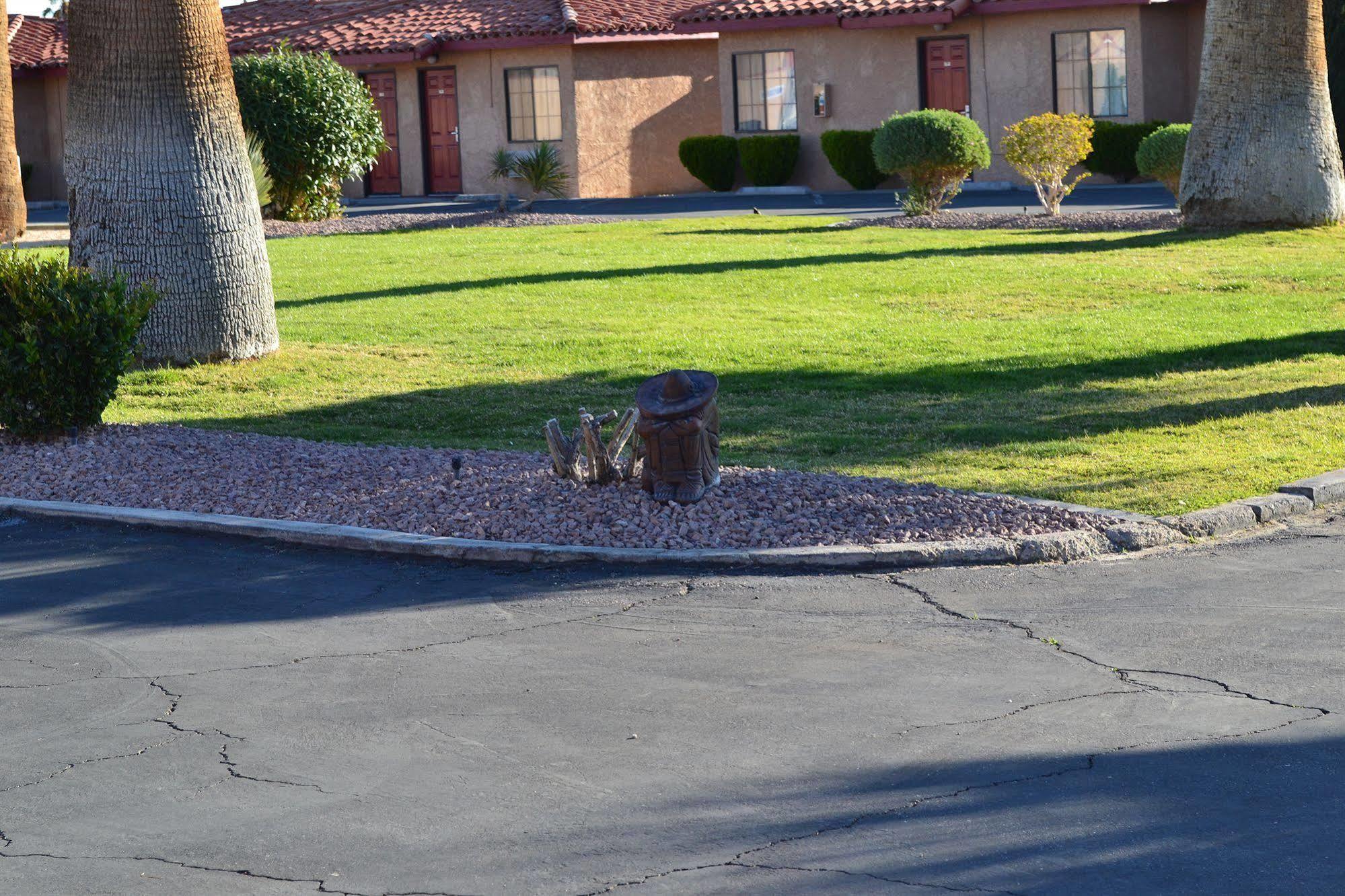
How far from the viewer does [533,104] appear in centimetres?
→ 3550

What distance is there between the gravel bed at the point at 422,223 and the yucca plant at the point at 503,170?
938 mm

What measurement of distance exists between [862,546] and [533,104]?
93.8 ft

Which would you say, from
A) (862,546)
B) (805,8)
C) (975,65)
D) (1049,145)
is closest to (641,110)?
(805,8)

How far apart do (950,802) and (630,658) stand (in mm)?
1891

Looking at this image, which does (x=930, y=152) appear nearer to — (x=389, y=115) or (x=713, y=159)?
(x=713, y=159)

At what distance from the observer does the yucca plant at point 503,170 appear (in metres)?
30.6

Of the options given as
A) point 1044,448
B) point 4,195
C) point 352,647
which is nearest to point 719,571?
point 352,647

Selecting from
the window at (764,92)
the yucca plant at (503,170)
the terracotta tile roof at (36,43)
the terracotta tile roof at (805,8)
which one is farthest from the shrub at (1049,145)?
the terracotta tile roof at (36,43)

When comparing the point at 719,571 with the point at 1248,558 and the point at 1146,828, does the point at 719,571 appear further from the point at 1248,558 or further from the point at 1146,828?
the point at 1146,828

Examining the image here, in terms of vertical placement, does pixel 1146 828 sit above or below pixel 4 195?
below

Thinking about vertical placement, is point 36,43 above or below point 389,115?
above

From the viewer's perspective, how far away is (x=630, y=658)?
6.80 m

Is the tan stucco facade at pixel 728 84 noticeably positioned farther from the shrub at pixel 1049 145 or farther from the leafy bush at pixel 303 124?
the shrub at pixel 1049 145

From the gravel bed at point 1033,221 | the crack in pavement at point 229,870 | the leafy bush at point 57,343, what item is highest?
the gravel bed at point 1033,221
